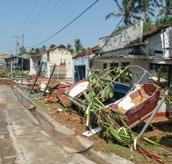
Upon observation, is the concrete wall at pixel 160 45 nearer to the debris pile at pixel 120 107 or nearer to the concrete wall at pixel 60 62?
the debris pile at pixel 120 107

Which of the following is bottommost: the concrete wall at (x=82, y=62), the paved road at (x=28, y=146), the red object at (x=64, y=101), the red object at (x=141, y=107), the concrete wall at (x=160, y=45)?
the paved road at (x=28, y=146)

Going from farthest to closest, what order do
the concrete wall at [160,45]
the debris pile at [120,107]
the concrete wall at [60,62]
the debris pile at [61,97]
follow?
the concrete wall at [60,62], the debris pile at [61,97], the concrete wall at [160,45], the debris pile at [120,107]

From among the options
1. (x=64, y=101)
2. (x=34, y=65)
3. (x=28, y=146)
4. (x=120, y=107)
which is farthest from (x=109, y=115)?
(x=34, y=65)

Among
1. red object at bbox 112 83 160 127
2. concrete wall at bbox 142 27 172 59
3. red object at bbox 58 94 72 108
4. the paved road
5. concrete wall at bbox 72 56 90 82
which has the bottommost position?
the paved road

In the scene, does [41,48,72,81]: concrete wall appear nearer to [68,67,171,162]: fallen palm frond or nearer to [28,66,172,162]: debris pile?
[28,66,172,162]: debris pile

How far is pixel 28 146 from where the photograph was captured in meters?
11.2

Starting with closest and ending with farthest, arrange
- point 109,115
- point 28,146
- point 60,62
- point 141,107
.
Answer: point 28,146 < point 109,115 < point 141,107 < point 60,62

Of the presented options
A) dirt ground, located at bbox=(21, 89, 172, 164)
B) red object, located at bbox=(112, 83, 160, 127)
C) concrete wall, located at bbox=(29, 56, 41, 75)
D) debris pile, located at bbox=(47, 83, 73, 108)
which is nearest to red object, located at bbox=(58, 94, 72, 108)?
debris pile, located at bbox=(47, 83, 73, 108)

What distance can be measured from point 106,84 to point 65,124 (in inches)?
87.3

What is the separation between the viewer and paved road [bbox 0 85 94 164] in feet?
32.4

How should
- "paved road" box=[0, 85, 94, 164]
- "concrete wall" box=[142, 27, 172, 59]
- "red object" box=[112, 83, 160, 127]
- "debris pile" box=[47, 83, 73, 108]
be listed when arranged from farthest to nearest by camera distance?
"debris pile" box=[47, 83, 73, 108], "concrete wall" box=[142, 27, 172, 59], "red object" box=[112, 83, 160, 127], "paved road" box=[0, 85, 94, 164]

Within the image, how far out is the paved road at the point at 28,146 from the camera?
9.89m

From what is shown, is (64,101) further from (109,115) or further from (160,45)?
(109,115)

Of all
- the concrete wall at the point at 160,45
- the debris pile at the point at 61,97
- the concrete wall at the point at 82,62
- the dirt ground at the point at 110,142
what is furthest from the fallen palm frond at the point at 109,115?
the concrete wall at the point at 82,62
